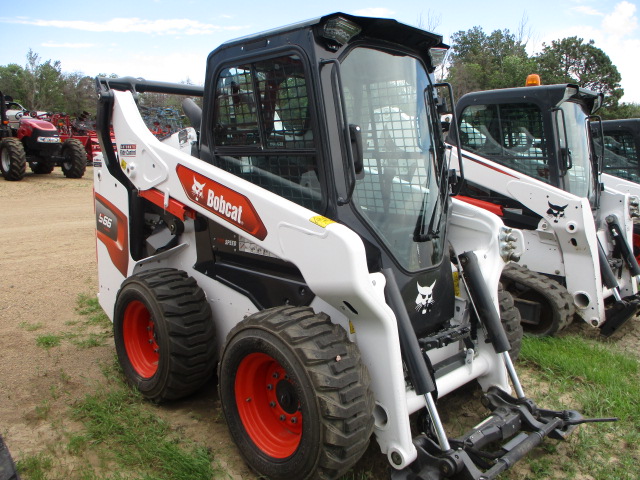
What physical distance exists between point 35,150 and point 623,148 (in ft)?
46.3

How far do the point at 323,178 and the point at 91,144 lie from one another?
16.6 m

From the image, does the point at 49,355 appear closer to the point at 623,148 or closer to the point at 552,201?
the point at 552,201

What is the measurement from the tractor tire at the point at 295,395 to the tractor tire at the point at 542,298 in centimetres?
292

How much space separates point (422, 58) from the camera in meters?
3.27

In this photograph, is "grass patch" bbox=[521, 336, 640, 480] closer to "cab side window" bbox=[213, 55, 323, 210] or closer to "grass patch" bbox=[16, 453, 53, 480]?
"cab side window" bbox=[213, 55, 323, 210]

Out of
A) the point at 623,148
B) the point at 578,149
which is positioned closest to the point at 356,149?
→ the point at 578,149

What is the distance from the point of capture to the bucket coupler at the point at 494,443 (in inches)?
96.8

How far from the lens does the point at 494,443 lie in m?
3.12

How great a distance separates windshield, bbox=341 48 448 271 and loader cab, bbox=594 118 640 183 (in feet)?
17.4

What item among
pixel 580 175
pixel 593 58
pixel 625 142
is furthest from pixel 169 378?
pixel 593 58

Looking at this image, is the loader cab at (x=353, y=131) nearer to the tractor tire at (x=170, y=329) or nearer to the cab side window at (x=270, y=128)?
the cab side window at (x=270, y=128)

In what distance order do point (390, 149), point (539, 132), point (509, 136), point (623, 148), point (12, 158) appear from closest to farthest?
1. point (390, 149)
2. point (539, 132)
3. point (509, 136)
4. point (623, 148)
5. point (12, 158)

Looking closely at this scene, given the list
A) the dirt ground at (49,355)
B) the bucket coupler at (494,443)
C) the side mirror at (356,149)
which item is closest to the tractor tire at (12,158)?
the dirt ground at (49,355)

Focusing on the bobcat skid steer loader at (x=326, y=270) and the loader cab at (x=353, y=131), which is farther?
the loader cab at (x=353, y=131)
